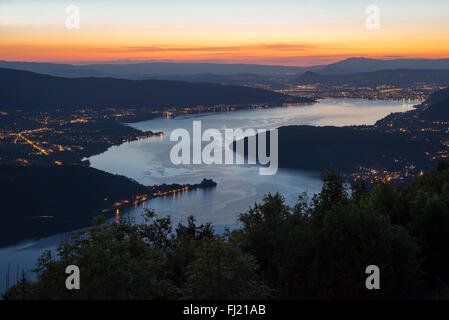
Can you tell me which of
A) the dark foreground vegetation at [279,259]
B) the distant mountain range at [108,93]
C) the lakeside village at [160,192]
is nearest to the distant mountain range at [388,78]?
the distant mountain range at [108,93]

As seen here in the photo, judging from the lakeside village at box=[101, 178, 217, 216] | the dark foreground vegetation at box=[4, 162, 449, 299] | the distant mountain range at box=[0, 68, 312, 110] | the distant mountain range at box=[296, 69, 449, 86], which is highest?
the distant mountain range at box=[296, 69, 449, 86]

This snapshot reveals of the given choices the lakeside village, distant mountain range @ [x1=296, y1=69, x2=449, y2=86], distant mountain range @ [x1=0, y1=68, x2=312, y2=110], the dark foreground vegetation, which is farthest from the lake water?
distant mountain range @ [x1=296, y1=69, x2=449, y2=86]

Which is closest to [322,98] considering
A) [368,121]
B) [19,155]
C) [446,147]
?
[368,121]

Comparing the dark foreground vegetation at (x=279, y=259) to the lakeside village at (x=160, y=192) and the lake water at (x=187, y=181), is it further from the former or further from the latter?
the lakeside village at (x=160, y=192)

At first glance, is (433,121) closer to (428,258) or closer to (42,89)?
(428,258)

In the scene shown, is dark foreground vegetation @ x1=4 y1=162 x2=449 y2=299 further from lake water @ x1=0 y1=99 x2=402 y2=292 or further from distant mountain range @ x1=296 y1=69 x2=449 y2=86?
distant mountain range @ x1=296 y1=69 x2=449 y2=86
